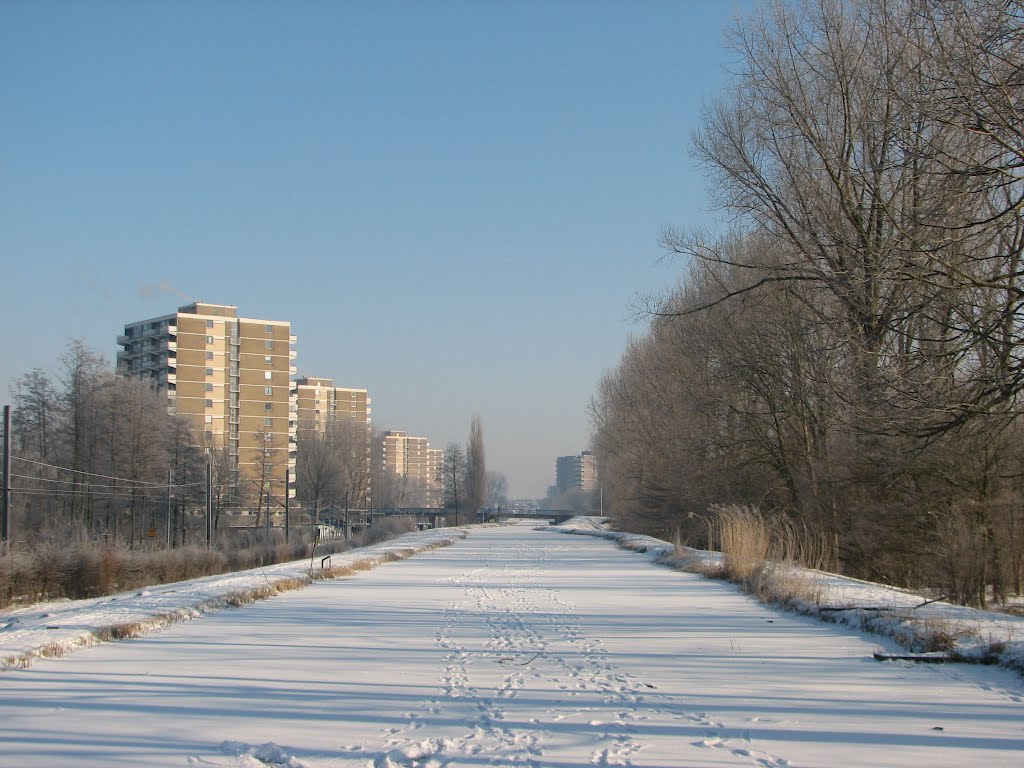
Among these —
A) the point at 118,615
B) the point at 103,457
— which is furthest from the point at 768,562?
the point at 103,457

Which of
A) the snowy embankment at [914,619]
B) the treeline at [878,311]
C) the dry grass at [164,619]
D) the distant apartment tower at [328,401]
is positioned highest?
the distant apartment tower at [328,401]

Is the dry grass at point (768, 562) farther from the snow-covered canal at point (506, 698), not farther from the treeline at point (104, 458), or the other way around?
the treeline at point (104, 458)

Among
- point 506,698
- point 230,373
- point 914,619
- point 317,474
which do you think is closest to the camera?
point 506,698

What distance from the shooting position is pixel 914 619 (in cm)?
1063

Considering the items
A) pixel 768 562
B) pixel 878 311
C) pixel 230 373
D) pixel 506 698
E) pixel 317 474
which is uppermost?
pixel 230 373

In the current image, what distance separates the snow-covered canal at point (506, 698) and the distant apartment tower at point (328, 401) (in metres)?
126

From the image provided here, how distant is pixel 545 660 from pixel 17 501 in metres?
51.8

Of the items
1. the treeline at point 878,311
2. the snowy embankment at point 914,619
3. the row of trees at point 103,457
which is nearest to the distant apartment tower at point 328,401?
the row of trees at point 103,457

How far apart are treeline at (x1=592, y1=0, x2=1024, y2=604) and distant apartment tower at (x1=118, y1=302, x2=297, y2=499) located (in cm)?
6459

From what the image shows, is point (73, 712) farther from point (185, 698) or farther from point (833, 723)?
point (833, 723)

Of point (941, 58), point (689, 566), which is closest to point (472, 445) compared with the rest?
point (689, 566)

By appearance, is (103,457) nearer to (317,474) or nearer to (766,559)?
(317,474)

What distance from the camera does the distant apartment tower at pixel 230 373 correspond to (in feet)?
300

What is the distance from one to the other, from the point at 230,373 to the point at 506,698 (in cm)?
9273
